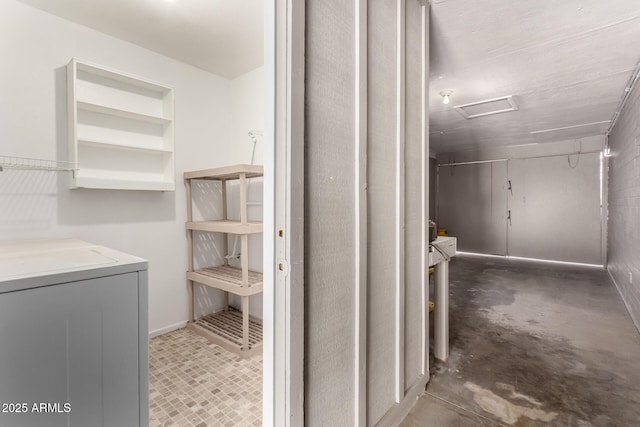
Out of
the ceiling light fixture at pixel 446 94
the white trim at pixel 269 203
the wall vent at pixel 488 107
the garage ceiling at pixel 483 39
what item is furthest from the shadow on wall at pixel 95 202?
the wall vent at pixel 488 107

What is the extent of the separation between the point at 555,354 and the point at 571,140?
16.9 ft

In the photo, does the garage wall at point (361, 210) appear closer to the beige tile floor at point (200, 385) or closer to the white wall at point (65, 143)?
the beige tile floor at point (200, 385)

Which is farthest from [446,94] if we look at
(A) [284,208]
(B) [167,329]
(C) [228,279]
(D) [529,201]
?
(D) [529,201]

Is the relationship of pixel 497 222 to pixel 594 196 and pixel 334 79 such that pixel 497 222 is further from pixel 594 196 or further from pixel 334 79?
pixel 334 79

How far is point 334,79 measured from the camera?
1.18 metres

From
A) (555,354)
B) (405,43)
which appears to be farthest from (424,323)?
(405,43)

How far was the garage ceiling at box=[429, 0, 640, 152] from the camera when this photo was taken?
193 centimetres

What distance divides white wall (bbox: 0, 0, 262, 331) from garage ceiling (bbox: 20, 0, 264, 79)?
149 millimetres

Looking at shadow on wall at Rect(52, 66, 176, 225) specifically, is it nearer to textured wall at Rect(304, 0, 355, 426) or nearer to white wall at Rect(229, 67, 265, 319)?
white wall at Rect(229, 67, 265, 319)

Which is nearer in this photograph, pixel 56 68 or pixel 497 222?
pixel 56 68

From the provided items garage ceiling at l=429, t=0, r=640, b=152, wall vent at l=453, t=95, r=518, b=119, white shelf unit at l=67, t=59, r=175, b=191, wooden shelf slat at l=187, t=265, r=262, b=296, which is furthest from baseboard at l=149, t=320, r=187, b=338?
wall vent at l=453, t=95, r=518, b=119

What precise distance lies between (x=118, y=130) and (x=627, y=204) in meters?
5.40

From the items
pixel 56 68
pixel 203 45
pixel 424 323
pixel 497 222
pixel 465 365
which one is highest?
pixel 203 45

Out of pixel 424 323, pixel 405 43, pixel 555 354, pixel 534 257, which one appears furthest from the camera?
pixel 534 257
